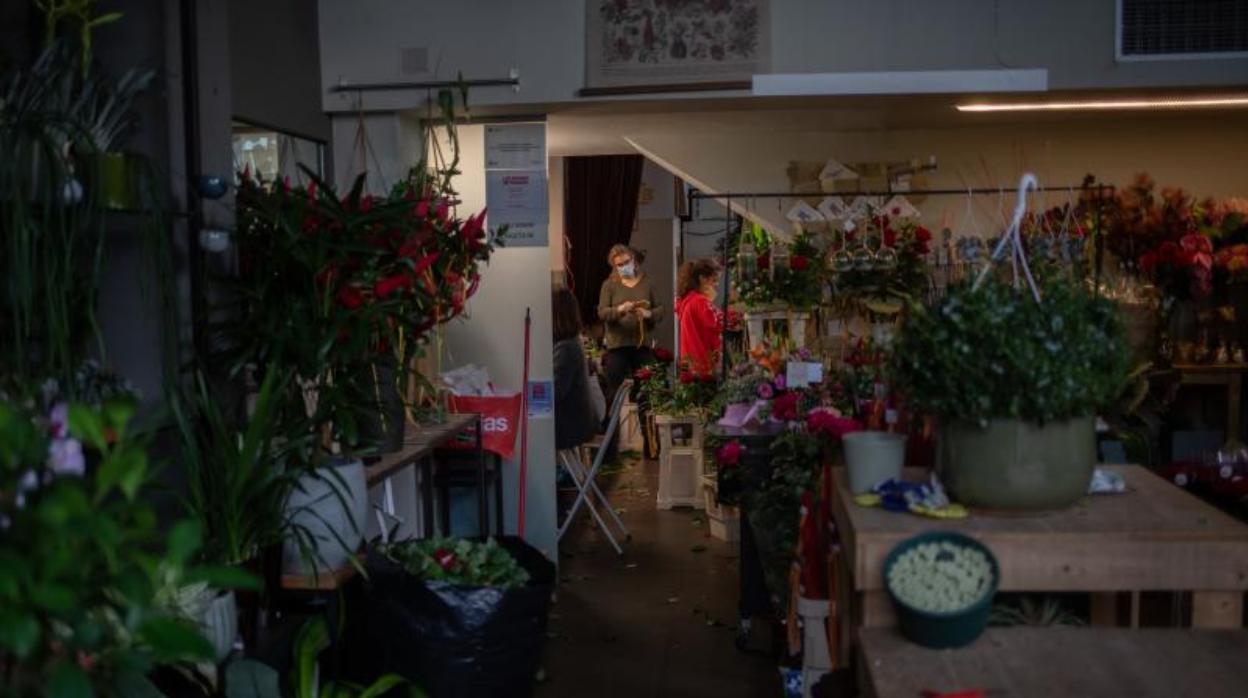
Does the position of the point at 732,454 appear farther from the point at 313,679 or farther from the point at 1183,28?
the point at 1183,28

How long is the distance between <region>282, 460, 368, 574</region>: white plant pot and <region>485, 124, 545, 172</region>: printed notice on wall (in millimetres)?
2291

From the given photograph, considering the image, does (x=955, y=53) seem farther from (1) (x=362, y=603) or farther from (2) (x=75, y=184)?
(2) (x=75, y=184)

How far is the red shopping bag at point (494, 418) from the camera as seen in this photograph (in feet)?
16.3

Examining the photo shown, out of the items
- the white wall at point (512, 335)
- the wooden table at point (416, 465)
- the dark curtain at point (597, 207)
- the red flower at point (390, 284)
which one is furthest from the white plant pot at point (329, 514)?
the dark curtain at point (597, 207)

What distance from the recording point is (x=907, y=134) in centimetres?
654

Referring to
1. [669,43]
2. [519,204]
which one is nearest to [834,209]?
[669,43]

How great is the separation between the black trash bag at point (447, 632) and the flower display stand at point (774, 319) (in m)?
2.94

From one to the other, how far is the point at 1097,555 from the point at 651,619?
3163mm

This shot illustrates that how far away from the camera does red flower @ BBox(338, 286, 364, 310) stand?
321 cm

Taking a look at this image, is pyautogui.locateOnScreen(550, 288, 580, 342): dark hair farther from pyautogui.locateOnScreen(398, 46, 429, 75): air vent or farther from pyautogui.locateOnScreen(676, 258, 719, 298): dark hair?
pyautogui.locateOnScreen(676, 258, 719, 298): dark hair

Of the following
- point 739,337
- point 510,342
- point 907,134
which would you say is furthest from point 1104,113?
point 510,342

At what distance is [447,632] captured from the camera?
3102mm

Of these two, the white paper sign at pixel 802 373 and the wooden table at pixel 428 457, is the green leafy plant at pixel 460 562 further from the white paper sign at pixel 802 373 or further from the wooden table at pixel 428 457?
the white paper sign at pixel 802 373

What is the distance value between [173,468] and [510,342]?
2.27m
